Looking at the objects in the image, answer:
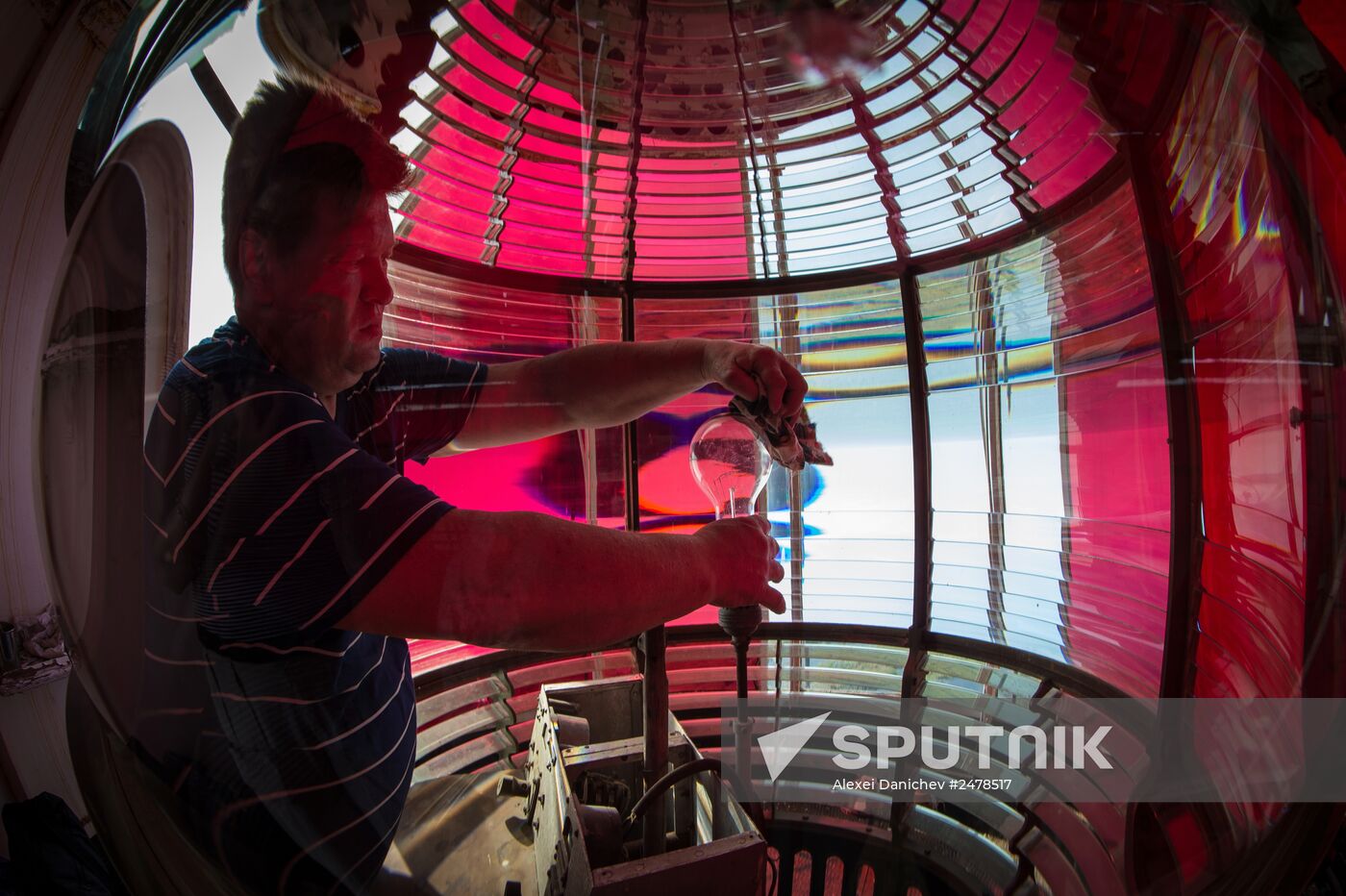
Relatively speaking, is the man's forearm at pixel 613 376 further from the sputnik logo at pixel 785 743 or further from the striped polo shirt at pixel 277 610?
the sputnik logo at pixel 785 743

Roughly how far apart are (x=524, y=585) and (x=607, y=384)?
27 centimetres

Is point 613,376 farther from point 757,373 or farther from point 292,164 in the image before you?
point 292,164

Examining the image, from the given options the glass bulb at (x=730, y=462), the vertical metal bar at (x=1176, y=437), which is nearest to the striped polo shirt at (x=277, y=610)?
the glass bulb at (x=730, y=462)

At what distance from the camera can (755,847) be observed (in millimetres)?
459

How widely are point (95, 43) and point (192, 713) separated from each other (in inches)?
34.5

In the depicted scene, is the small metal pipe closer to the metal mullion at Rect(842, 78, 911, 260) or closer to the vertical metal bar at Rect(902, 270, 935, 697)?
the vertical metal bar at Rect(902, 270, 935, 697)

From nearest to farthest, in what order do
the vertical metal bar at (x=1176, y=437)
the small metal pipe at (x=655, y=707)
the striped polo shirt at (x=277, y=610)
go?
1. the striped polo shirt at (x=277, y=610)
2. the vertical metal bar at (x=1176, y=437)
3. the small metal pipe at (x=655, y=707)

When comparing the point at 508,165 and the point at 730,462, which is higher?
the point at 508,165

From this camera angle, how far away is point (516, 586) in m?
0.36

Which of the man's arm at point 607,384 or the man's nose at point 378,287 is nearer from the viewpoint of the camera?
the man's nose at point 378,287

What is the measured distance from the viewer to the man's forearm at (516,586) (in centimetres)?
35

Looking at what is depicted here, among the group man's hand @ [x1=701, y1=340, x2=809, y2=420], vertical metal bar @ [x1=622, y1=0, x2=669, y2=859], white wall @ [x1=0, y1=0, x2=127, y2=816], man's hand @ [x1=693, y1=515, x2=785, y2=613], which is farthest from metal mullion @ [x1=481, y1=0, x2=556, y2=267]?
white wall @ [x1=0, y1=0, x2=127, y2=816]

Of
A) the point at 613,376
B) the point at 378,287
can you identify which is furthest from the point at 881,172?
the point at 378,287

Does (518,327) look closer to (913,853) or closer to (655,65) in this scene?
(655,65)
